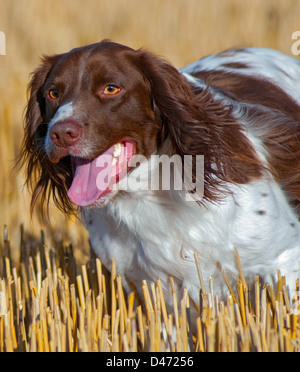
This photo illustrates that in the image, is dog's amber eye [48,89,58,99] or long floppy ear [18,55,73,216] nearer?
dog's amber eye [48,89,58,99]

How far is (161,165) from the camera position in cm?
260

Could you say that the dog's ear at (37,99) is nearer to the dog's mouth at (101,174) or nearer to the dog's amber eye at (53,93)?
the dog's amber eye at (53,93)

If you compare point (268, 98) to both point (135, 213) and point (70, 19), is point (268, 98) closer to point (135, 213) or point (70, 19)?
point (135, 213)

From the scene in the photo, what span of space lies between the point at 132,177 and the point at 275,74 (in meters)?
1.26

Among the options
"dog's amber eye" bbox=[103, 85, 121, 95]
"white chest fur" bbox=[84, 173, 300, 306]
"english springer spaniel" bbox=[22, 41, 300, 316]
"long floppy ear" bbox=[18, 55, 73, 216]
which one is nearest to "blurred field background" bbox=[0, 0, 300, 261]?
"long floppy ear" bbox=[18, 55, 73, 216]

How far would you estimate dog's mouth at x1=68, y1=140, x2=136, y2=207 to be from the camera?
98.4 inches

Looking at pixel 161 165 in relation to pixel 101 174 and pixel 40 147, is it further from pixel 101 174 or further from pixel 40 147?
pixel 40 147

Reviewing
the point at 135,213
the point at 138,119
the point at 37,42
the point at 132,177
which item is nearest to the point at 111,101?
the point at 138,119

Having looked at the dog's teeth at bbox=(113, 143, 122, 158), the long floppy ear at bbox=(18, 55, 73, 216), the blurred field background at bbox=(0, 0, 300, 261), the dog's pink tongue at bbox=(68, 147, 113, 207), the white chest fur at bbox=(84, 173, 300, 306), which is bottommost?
the white chest fur at bbox=(84, 173, 300, 306)

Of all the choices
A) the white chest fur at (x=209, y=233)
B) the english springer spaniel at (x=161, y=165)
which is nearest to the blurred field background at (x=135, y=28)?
the english springer spaniel at (x=161, y=165)

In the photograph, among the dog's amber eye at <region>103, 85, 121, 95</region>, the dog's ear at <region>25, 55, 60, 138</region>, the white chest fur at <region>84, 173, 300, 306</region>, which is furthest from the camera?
the dog's ear at <region>25, 55, 60, 138</region>

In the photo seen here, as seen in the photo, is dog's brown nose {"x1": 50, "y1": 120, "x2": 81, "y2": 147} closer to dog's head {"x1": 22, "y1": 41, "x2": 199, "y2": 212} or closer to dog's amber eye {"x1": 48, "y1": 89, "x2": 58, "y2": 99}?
dog's head {"x1": 22, "y1": 41, "x2": 199, "y2": 212}

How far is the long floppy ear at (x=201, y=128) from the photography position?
2.53 metres
